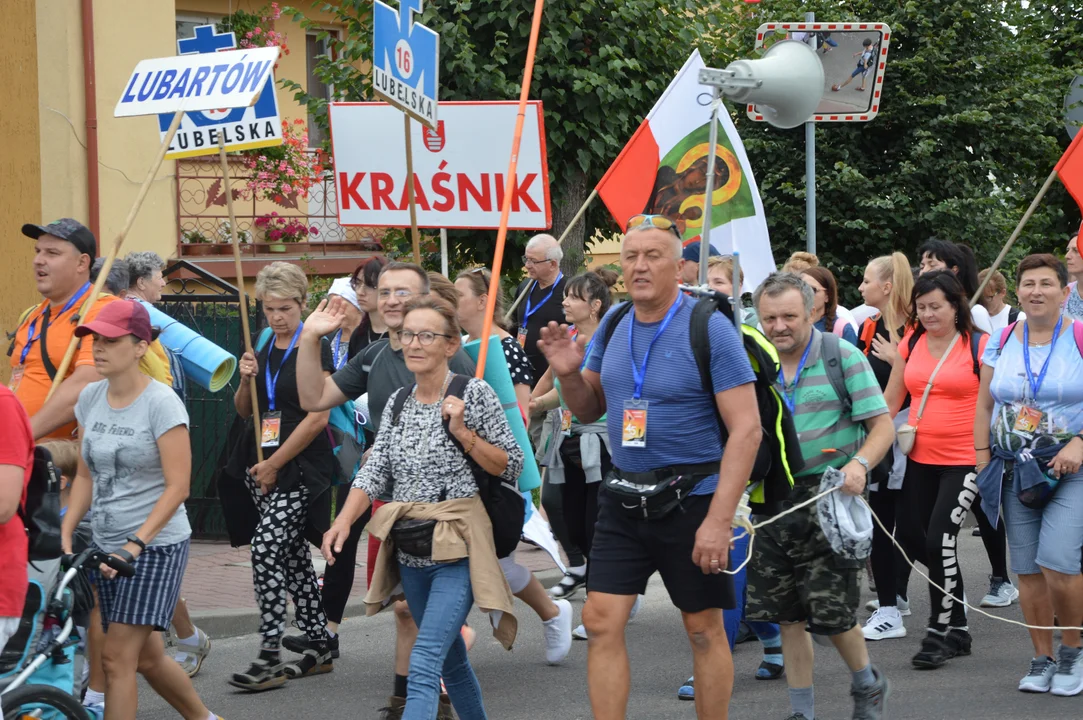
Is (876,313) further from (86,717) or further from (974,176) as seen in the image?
(974,176)

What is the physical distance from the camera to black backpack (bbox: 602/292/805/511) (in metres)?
4.78

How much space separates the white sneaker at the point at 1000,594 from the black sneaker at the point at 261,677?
403cm

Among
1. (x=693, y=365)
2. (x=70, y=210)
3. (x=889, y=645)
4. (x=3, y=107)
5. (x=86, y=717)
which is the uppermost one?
(x=3, y=107)

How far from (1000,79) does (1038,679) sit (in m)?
11.5

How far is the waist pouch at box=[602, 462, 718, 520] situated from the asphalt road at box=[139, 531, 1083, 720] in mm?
1598

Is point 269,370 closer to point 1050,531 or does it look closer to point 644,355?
point 644,355

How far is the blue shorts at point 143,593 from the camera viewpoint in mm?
5031

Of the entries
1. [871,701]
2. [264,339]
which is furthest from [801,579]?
[264,339]

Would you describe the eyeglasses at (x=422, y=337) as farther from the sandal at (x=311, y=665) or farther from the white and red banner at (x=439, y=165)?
the white and red banner at (x=439, y=165)

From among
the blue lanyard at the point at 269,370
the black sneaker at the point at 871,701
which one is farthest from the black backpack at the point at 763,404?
the blue lanyard at the point at 269,370

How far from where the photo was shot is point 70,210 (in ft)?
41.5

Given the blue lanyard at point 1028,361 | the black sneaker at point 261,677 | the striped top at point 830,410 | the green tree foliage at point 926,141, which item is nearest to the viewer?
the striped top at point 830,410

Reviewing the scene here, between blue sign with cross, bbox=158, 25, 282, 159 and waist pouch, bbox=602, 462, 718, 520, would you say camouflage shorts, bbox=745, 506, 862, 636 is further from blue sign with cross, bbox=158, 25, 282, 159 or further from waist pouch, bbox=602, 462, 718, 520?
blue sign with cross, bbox=158, 25, 282, 159

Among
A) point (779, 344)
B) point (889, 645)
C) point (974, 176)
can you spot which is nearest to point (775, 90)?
point (779, 344)
